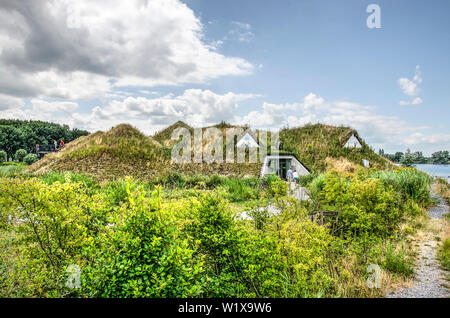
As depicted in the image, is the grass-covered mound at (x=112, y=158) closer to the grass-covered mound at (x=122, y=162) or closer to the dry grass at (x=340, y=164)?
the grass-covered mound at (x=122, y=162)

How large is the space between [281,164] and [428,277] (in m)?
16.0

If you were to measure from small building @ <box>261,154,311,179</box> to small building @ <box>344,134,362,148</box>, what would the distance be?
16.3 feet

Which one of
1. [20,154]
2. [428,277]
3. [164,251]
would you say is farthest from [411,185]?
[20,154]

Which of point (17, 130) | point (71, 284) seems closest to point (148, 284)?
point (71, 284)

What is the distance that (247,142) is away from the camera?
68.3 ft

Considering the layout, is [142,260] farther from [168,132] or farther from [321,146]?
[168,132]

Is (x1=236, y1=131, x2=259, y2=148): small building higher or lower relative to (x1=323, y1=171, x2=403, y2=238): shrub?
higher

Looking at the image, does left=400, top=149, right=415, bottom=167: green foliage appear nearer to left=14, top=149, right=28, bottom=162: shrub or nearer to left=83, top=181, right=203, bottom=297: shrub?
left=83, top=181, right=203, bottom=297: shrub

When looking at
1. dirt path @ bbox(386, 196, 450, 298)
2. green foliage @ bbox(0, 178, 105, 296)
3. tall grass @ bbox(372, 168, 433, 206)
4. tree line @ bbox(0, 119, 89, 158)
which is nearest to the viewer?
green foliage @ bbox(0, 178, 105, 296)

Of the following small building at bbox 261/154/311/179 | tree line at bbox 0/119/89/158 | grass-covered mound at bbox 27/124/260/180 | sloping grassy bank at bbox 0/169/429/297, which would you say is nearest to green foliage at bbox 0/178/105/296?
sloping grassy bank at bbox 0/169/429/297

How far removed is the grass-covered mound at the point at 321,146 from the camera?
1925 centimetres

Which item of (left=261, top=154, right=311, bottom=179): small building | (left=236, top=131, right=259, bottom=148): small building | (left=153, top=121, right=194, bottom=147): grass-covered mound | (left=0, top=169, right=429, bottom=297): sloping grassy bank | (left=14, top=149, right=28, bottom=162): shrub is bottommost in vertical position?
(left=0, top=169, right=429, bottom=297): sloping grassy bank

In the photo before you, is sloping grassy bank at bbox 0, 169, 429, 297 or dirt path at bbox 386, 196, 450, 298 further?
dirt path at bbox 386, 196, 450, 298

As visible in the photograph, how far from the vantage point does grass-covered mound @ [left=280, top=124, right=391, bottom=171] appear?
758 inches
